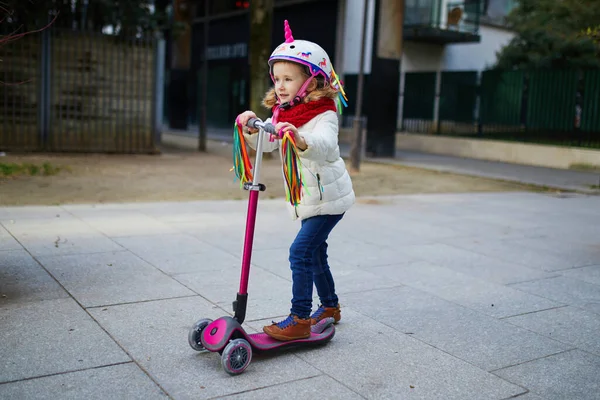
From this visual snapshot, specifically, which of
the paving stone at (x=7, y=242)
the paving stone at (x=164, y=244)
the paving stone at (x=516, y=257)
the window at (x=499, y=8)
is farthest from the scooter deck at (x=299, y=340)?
the window at (x=499, y=8)

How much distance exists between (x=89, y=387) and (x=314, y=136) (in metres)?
1.61

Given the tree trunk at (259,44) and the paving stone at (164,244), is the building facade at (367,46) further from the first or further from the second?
the paving stone at (164,244)

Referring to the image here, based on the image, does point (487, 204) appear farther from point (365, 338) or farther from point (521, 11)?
point (521, 11)

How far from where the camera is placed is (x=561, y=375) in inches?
139

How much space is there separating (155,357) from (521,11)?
24934mm

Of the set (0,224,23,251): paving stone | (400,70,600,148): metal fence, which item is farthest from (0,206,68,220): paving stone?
(400,70,600,148): metal fence

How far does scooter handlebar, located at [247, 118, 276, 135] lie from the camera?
10.6 feet

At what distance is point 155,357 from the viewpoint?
349 centimetres

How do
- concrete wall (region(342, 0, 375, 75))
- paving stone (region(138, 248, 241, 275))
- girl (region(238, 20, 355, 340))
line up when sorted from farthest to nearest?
concrete wall (region(342, 0, 375, 75)) < paving stone (region(138, 248, 241, 275)) < girl (region(238, 20, 355, 340))

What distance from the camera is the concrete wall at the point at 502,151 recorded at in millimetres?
16234

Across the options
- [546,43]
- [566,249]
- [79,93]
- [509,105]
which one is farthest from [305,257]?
[546,43]

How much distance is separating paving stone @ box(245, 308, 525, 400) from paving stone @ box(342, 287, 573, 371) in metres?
0.14

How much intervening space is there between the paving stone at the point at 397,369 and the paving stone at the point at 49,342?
1.11 metres

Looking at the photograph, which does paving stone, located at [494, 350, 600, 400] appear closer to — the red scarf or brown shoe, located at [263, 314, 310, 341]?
brown shoe, located at [263, 314, 310, 341]
